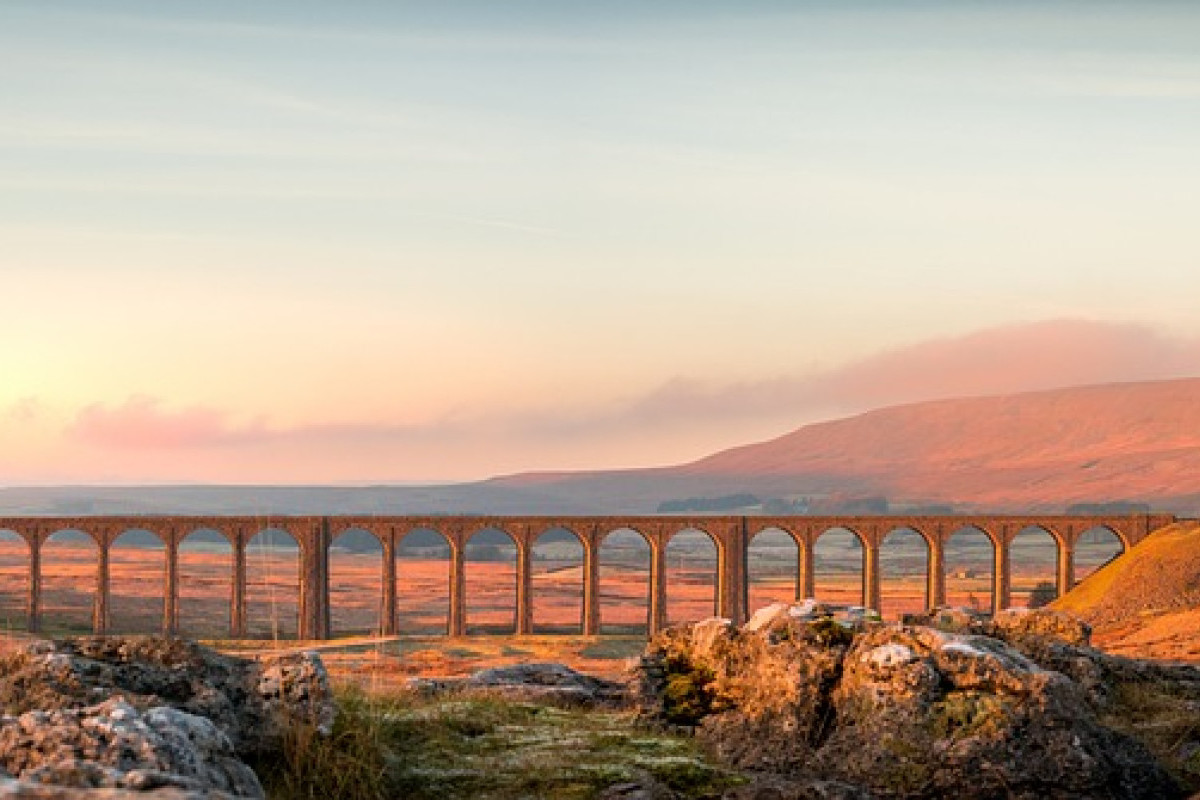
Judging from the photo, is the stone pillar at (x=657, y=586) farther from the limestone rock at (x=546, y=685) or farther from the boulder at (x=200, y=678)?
Answer: the boulder at (x=200, y=678)

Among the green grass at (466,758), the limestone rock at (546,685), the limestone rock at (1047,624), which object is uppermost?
the limestone rock at (1047,624)

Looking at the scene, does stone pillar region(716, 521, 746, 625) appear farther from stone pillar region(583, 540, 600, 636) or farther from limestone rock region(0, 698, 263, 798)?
limestone rock region(0, 698, 263, 798)

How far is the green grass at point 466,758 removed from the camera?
10.2 meters

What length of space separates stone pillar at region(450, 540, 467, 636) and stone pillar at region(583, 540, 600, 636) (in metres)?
7.30

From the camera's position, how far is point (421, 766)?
11.0 m

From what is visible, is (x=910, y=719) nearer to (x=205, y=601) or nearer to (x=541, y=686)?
(x=541, y=686)

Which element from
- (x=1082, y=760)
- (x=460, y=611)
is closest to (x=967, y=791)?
(x=1082, y=760)

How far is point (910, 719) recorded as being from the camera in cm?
1095

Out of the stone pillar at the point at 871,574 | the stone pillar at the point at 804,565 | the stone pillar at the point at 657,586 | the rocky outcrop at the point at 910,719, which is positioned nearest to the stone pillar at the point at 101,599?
the stone pillar at the point at 657,586

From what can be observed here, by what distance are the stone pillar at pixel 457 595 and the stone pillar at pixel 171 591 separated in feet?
52.4

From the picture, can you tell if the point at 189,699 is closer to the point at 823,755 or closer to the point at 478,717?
the point at 478,717

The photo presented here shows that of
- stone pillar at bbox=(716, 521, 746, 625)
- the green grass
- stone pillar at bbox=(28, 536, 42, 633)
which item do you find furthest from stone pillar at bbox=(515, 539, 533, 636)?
the green grass

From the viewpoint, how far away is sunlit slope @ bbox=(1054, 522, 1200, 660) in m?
41.8

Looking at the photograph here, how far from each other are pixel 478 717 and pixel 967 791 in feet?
13.7
